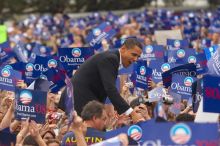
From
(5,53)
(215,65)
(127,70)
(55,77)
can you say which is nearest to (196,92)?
(215,65)

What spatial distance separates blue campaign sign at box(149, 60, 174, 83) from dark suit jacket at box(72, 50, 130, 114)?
2698 millimetres

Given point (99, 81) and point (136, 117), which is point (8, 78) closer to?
point (99, 81)

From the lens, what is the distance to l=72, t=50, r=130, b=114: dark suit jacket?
8.95m

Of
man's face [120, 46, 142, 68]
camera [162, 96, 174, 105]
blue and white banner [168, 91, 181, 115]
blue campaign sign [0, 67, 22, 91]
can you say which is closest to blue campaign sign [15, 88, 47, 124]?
man's face [120, 46, 142, 68]

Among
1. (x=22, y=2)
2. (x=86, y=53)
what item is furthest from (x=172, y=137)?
(x=22, y=2)

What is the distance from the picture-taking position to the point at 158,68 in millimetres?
12102

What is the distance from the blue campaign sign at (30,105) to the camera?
8094 millimetres

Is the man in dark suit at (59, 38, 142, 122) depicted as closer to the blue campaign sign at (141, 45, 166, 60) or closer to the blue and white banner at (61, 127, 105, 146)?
the blue and white banner at (61, 127, 105, 146)

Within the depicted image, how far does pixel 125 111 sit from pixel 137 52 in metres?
0.60

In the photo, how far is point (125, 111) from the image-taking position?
8.96 m

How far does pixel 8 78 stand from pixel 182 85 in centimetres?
206

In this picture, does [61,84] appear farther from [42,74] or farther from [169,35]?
[169,35]

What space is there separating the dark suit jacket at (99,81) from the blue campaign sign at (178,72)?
5.58 feet

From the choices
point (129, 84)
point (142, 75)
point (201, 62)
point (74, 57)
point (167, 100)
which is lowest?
point (167, 100)
